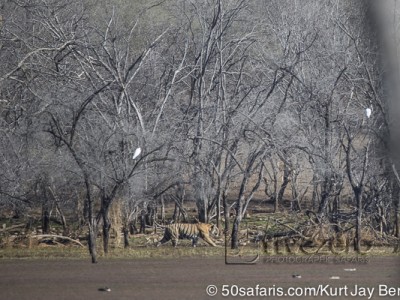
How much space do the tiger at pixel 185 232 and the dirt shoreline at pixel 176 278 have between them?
2.05 meters

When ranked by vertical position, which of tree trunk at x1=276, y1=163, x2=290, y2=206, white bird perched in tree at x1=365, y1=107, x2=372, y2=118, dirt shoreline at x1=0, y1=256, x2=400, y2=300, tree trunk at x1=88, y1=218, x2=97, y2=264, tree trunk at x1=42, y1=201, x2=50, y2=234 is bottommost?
dirt shoreline at x1=0, y1=256, x2=400, y2=300

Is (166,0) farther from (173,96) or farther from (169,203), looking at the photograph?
(169,203)

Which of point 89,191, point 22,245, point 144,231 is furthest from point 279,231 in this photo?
point 22,245

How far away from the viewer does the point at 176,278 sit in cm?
915

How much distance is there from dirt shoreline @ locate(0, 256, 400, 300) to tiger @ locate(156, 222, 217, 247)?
2.05 meters

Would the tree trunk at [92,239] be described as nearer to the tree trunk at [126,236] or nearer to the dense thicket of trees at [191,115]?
the dense thicket of trees at [191,115]

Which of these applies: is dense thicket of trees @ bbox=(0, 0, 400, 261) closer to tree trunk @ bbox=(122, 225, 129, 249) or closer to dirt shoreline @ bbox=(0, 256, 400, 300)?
tree trunk @ bbox=(122, 225, 129, 249)

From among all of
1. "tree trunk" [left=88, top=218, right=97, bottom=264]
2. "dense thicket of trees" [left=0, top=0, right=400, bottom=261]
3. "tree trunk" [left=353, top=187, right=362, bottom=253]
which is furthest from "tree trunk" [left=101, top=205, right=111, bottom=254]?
"tree trunk" [left=353, top=187, right=362, bottom=253]

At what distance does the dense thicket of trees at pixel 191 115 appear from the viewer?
42.5 feet

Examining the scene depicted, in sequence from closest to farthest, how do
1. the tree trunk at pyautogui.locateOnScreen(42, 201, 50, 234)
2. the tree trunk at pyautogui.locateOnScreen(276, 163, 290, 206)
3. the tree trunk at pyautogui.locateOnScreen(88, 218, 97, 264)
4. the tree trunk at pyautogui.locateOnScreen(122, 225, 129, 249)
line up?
the tree trunk at pyautogui.locateOnScreen(88, 218, 97, 264), the tree trunk at pyautogui.locateOnScreen(122, 225, 129, 249), the tree trunk at pyautogui.locateOnScreen(42, 201, 50, 234), the tree trunk at pyautogui.locateOnScreen(276, 163, 290, 206)

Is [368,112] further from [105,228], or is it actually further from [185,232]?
[105,228]

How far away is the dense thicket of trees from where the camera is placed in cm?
1296

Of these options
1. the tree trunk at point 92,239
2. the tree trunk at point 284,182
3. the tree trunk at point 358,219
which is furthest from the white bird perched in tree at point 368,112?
the tree trunk at point 92,239

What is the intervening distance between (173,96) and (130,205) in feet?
9.25
